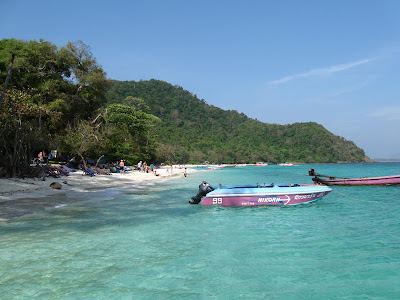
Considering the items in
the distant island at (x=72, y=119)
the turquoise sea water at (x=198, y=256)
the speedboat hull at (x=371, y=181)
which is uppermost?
the distant island at (x=72, y=119)

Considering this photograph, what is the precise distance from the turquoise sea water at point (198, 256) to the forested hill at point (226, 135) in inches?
4947

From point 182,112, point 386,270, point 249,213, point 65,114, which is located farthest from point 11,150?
point 182,112

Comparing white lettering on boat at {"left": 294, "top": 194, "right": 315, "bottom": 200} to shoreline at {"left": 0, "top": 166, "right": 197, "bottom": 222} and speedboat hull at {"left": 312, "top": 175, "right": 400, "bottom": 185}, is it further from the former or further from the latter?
speedboat hull at {"left": 312, "top": 175, "right": 400, "bottom": 185}

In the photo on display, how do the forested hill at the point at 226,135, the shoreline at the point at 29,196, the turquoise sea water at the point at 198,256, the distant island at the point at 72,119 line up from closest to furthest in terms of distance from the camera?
the turquoise sea water at the point at 198,256 < the shoreline at the point at 29,196 < the distant island at the point at 72,119 < the forested hill at the point at 226,135

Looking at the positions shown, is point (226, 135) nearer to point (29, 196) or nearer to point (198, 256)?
point (29, 196)

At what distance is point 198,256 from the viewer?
24.0 ft

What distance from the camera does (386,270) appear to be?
6.45 metres

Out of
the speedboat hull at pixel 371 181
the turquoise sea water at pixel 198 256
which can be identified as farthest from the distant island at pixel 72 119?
the speedboat hull at pixel 371 181

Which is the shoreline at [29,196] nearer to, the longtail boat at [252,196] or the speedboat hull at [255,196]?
the longtail boat at [252,196]

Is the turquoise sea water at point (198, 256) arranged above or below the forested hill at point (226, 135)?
below

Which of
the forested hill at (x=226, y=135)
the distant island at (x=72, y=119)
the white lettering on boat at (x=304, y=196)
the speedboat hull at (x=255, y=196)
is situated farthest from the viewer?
the forested hill at (x=226, y=135)

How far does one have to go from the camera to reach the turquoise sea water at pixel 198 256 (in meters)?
5.44

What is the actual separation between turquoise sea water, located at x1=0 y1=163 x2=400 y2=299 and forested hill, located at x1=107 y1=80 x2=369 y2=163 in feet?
412

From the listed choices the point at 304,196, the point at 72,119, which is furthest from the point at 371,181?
the point at 72,119
